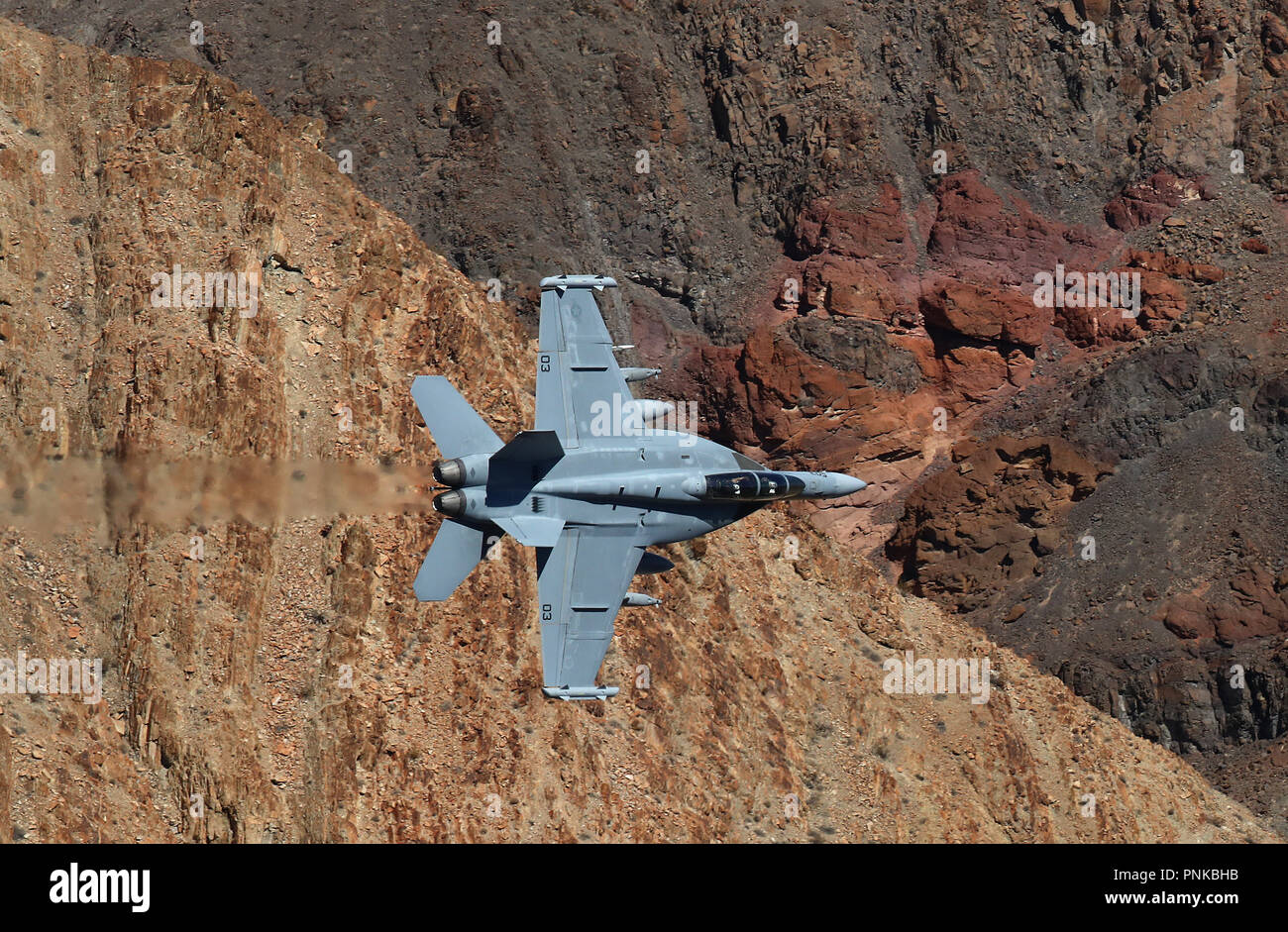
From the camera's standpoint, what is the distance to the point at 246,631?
49.2 metres

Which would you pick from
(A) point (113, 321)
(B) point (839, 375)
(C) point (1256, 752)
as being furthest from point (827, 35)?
(A) point (113, 321)

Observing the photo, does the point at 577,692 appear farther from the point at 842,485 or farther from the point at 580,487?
the point at 842,485

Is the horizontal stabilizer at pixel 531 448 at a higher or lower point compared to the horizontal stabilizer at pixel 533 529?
higher

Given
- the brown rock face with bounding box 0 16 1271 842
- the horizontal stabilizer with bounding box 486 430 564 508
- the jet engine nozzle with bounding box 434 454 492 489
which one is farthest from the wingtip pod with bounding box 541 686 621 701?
the brown rock face with bounding box 0 16 1271 842

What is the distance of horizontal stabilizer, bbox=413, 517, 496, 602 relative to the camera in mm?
41125

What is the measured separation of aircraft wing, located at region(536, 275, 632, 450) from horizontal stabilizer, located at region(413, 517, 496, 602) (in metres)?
3.51

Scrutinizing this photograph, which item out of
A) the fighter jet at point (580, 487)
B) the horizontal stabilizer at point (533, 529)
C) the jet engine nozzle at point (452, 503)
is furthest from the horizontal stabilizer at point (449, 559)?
the horizontal stabilizer at point (533, 529)

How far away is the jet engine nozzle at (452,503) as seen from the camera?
41.4 metres

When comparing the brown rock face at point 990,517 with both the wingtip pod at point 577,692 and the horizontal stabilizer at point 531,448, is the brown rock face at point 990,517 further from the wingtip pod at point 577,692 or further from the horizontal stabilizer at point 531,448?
the horizontal stabilizer at point 531,448

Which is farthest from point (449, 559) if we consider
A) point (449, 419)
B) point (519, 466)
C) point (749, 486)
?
point (749, 486)

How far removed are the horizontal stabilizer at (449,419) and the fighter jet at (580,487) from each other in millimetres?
24

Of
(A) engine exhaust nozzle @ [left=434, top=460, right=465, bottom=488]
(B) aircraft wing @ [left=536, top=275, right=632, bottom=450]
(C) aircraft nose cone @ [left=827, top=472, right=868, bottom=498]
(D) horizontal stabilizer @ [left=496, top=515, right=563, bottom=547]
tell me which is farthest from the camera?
(C) aircraft nose cone @ [left=827, top=472, right=868, bottom=498]

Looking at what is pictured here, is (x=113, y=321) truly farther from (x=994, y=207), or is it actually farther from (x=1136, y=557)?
(x=994, y=207)

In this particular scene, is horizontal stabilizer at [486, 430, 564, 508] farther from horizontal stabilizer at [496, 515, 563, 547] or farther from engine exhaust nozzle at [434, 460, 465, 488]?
engine exhaust nozzle at [434, 460, 465, 488]
